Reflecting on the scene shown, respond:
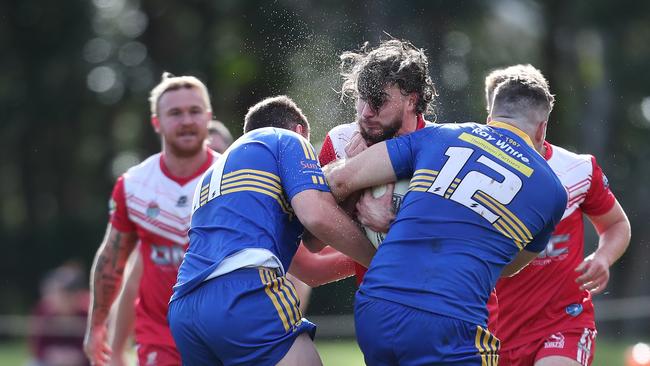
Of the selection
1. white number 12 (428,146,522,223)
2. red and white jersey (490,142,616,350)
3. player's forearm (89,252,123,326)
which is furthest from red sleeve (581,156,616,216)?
player's forearm (89,252,123,326)

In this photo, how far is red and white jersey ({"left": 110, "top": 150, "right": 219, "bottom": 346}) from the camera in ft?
24.3

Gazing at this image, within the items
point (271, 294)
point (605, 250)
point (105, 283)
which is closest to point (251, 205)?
point (271, 294)

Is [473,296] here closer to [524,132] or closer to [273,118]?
[524,132]

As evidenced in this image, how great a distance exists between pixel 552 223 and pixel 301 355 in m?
1.32

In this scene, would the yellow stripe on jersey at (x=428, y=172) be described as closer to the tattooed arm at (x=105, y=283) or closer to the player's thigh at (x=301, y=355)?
the player's thigh at (x=301, y=355)

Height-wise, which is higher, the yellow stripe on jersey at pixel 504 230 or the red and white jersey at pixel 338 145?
the red and white jersey at pixel 338 145

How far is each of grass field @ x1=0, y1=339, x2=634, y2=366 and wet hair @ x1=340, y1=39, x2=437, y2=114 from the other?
951 cm

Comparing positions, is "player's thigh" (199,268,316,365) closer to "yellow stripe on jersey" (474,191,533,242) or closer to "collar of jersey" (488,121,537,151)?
"yellow stripe on jersey" (474,191,533,242)

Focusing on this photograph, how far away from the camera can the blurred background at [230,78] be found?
971 inches

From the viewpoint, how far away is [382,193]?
5246 mm

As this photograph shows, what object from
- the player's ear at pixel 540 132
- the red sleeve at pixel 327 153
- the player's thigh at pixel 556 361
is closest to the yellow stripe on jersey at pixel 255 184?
the red sleeve at pixel 327 153

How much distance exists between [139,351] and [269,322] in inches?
108

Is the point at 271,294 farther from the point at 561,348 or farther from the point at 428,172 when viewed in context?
the point at 561,348

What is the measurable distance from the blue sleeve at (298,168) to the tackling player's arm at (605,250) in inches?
71.0
